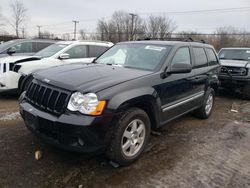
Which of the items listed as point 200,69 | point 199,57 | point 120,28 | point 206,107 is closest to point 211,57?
point 199,57

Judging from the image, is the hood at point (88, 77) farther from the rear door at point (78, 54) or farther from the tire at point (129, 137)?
the rear door at point (78, 54)

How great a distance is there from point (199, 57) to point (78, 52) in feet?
13.3

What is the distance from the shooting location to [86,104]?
262cm

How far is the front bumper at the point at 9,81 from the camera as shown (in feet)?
19.4

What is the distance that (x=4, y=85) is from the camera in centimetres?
597

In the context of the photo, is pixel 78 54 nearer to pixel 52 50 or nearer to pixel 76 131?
pixel 52 50

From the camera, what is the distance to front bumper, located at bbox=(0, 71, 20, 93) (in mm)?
5918

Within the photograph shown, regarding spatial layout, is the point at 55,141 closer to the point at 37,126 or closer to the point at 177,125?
the point at 37,126

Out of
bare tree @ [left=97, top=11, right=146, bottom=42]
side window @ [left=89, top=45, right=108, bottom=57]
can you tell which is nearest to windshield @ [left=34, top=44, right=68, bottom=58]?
side window @ [left=89, top=45, right=108, bottom=57]

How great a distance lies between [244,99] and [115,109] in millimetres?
6615

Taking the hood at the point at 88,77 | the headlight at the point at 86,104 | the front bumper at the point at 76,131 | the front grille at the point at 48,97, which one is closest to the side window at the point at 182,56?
the hood at the point at 88,77

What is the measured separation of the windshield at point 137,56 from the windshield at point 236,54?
19.7 ft

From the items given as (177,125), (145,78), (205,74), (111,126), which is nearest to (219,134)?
(177,125)

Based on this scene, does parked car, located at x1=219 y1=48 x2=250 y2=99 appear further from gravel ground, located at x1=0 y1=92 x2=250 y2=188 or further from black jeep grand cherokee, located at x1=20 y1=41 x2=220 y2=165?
black jeep grand cherokee, located at x1=20 y1=41 x2=220 y2=165
